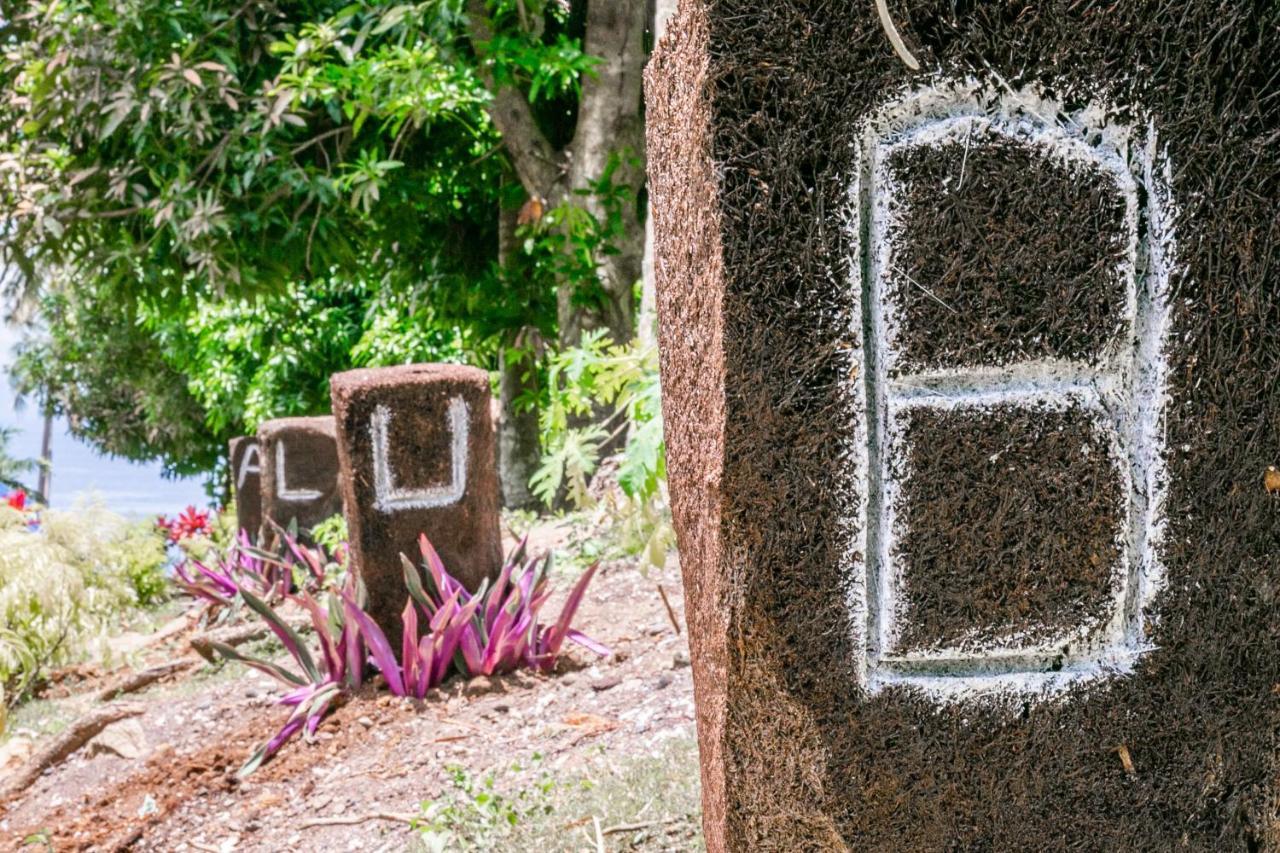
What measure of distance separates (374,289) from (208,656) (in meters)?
7.79

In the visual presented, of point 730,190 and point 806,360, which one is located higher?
point 730,190

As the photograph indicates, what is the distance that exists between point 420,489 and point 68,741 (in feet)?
5.63

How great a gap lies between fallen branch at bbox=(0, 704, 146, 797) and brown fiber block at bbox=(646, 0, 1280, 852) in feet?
11.8

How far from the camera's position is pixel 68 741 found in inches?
180

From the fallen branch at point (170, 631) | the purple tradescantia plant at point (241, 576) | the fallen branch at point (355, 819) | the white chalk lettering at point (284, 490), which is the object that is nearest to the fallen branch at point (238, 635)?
the purple tradescantia plant at point (241, 576)

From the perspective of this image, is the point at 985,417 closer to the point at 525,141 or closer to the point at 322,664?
the point at 322,664

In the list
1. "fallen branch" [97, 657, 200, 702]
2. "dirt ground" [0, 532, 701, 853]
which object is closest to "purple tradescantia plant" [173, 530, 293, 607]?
"fallen branch" [97, 657, 200, 702]

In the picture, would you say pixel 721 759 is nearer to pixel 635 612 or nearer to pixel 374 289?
pixel 635 612

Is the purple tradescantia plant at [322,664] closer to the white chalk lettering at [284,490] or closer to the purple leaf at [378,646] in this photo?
the purple leaf at [378,646]

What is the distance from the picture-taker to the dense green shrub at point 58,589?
6.48 metres

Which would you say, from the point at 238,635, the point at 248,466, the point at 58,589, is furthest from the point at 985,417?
the point at 248,466

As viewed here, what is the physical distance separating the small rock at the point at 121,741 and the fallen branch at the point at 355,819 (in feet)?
4.61

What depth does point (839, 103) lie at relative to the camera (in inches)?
65.9

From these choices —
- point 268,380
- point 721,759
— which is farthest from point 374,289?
point 721,759
